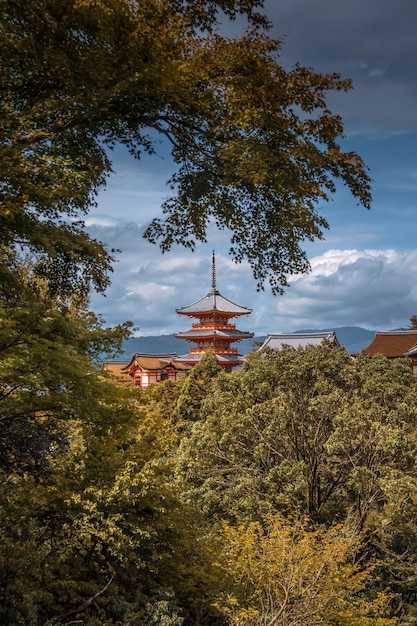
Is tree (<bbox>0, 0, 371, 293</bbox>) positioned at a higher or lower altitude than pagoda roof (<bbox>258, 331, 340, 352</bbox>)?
lower

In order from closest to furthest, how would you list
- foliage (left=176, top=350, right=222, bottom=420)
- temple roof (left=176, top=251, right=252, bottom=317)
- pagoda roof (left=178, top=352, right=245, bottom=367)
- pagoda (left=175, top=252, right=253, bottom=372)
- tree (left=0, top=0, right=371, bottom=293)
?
tree (left=0, top=0, right=371, bottom=293), foliage (left=176, top=350, right=222, bottom=420), pagoda roof (left=178, top=352, right=245, bottom=367), pagoda (left=175, top=252, right=253, bottom=372), temple roof (left=176, top=251, right=252, bottom=317)

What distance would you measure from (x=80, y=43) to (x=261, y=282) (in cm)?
379

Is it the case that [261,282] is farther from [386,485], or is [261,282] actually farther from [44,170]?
[386,485]

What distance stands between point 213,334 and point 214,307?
238 cm

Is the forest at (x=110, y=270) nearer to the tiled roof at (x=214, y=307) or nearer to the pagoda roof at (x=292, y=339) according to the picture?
the pagoda roof at (x=292, y=339)

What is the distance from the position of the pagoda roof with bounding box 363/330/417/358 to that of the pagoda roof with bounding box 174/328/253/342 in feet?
33.9

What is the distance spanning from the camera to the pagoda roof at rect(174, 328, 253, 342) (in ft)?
151

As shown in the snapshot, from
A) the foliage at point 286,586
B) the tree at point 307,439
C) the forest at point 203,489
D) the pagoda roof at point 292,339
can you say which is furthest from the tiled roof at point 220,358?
the foliage at point 286,586

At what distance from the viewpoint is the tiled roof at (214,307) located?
46.9 metres

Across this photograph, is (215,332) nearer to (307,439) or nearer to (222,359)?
(222,359)

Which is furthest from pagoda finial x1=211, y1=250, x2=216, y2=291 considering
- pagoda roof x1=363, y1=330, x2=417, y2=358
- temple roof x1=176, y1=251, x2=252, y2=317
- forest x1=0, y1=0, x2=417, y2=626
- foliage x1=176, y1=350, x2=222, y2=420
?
forest x1=0, y1=0, x2=417, y2=626

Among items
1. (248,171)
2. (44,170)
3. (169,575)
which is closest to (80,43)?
(44,170)

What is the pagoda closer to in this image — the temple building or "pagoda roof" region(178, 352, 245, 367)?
"pagoda roof" region(178, 352, 245, 367)

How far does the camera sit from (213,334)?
45781 mm
